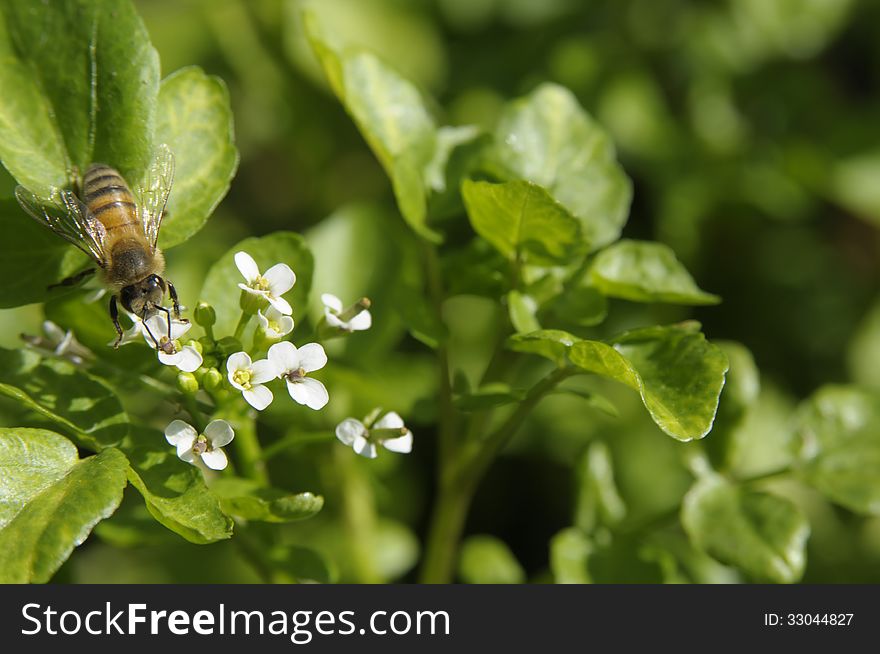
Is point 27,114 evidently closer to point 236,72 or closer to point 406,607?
point 406,607

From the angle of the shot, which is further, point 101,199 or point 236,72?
point 236,72

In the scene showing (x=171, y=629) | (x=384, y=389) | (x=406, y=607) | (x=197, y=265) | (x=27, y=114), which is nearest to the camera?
(x=27, y=114)

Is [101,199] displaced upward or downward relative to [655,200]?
downward

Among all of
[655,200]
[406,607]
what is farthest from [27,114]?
[655,200]

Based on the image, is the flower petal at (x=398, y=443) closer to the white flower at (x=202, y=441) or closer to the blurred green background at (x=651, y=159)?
the white flower at (x=202, y=441)

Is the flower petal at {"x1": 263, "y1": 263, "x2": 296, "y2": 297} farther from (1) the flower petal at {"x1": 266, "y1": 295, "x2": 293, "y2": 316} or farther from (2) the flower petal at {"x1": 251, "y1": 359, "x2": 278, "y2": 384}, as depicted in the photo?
(2) the flower petal at {"x1": 251, "y1": 359, "x2": 278, "y2": 384}

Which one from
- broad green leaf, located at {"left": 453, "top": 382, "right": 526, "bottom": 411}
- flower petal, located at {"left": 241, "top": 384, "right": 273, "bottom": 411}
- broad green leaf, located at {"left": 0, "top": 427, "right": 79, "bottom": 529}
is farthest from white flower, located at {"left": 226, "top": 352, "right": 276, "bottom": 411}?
broad green leaf, located at {"left": 453, "top": 382, "right": 526, "bottom": 411}
